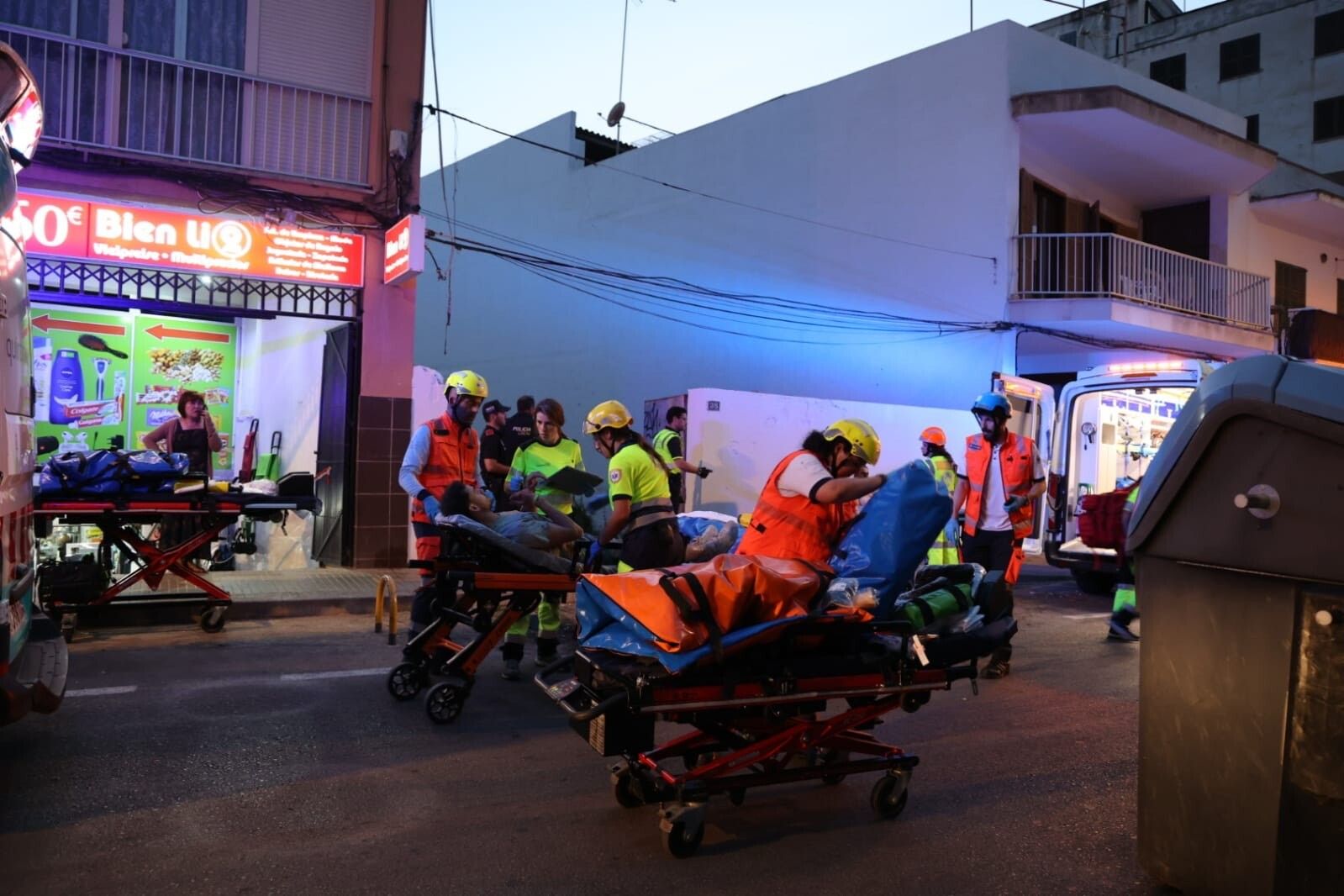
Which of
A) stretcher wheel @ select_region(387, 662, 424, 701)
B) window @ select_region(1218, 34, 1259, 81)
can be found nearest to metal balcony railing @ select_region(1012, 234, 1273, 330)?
stretcher wheel @ select_region(387, 662, 424, 701)

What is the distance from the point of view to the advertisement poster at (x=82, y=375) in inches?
439

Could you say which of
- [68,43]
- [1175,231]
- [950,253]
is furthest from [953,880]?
[1175,231]

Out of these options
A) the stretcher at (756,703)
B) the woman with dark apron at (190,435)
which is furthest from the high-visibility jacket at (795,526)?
the woman with dark apron at (190,435)

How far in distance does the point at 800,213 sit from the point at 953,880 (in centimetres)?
1749

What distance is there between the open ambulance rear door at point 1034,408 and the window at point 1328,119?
23.9m

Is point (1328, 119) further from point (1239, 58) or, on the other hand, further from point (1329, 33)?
point (1239, 58)

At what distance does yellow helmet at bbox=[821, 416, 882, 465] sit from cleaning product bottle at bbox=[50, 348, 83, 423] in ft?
32.2

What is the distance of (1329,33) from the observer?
30.2m

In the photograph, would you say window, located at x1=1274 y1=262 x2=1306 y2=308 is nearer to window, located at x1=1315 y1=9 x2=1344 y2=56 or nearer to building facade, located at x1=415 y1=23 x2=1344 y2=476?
building facade, located at x1=415 y1=23 x2=1344 y2=476

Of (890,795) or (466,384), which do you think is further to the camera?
(466,384)

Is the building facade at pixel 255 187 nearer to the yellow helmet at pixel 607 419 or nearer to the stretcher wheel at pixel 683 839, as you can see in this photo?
the yellow helmet at pixel 607 419

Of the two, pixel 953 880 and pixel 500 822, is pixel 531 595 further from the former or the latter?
pixel 953 880

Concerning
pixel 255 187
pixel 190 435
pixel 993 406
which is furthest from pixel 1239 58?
pixel 190 435

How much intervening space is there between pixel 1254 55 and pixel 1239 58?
428 millimetres
